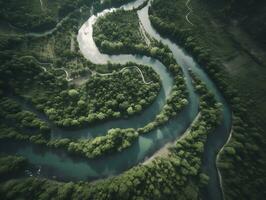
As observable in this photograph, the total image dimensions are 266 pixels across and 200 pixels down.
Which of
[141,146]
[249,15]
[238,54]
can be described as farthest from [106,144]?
[249,15]

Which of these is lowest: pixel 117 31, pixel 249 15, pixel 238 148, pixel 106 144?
pixel 238 148

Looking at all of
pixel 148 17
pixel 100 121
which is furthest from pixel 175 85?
pixel 148 17

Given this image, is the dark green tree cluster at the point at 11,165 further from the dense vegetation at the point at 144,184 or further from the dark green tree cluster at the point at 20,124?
the dark green tree cluster at the point at 20,124

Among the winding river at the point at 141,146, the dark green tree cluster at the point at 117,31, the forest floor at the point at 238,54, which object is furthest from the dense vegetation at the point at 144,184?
the dark green tree cluster at the point at 117,31

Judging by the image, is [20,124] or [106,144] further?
[20,124]

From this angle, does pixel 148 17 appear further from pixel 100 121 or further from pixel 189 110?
pixel 100 121

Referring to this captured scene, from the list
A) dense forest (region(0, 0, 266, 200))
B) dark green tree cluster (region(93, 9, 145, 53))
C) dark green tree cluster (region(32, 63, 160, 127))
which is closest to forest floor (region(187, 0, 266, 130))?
dense forest (region(0, 0, 266, 200))

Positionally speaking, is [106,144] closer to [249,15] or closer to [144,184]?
[144,184]

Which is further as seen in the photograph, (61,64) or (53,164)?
(61,64)
